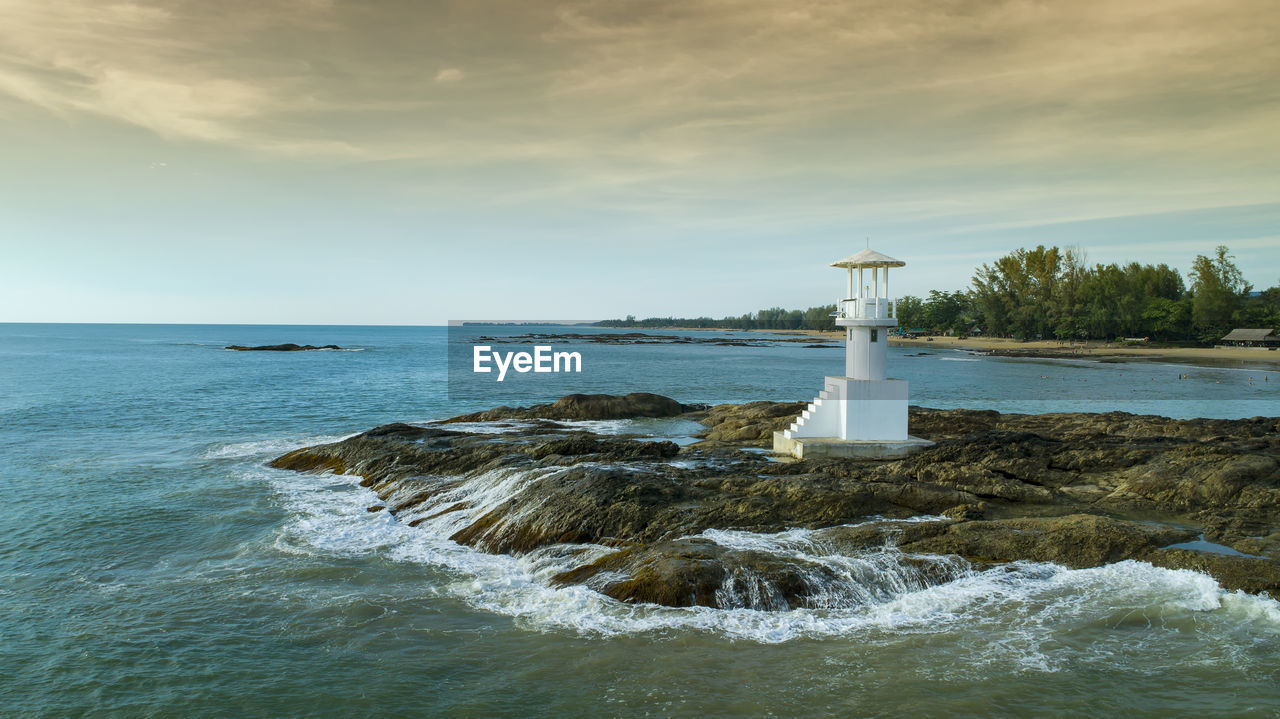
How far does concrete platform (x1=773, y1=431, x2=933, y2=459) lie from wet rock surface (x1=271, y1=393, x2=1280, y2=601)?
0.72m

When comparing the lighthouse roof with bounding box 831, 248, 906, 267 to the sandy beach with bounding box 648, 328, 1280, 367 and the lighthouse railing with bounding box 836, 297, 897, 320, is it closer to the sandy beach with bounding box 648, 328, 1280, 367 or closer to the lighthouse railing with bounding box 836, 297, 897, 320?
the lighthouse railing with bounding box 836, 297, 897, 320

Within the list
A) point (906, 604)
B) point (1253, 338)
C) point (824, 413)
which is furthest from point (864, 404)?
point (1253, 338)

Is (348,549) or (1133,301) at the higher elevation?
(1133,301)

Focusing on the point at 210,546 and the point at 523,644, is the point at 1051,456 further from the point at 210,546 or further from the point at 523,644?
the point at 210,546

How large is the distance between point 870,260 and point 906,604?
11.8 meters

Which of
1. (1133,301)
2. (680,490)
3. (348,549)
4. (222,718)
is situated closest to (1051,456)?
(680,490)

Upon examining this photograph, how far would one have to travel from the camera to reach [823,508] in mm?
14695

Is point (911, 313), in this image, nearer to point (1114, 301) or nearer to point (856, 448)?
point (1114, 301)

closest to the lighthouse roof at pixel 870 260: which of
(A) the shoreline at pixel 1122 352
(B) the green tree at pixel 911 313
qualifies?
(A) the shoreline at pixel 1122 352

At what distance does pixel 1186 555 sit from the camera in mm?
11867

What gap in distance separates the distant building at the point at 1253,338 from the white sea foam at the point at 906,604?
113 metres

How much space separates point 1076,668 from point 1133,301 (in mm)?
125540

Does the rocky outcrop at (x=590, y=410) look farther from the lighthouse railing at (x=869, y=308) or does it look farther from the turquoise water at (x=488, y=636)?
the lighthouse railing at (x=869, y=308)

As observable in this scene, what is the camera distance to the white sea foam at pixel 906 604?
1017 centimetres
